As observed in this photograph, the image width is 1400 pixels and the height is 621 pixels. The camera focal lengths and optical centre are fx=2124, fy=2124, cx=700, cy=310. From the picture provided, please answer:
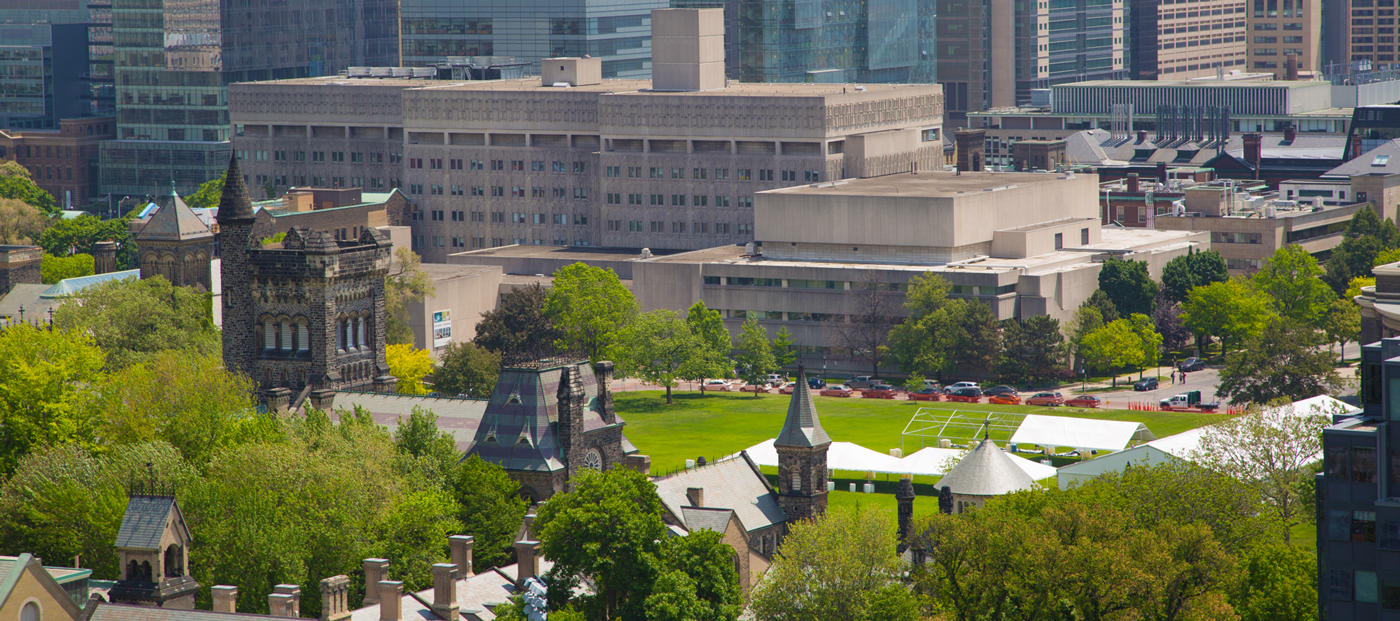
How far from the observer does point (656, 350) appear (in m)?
177

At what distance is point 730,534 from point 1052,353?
88.9m

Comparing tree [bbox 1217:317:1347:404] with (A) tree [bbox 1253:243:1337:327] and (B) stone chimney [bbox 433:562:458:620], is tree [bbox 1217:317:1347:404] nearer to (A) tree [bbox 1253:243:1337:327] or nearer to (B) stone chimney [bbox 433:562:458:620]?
(A) tree [bbox 1253:243:1337:327]

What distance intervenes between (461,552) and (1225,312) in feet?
366

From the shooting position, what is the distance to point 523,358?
359 ft

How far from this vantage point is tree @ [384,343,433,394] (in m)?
161

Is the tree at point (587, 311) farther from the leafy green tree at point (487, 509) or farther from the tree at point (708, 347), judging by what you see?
the leafy green tree at point (487, 509)

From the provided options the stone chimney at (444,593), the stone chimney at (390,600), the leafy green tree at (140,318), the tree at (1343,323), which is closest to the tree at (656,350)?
the leafy green tree at (140,318)

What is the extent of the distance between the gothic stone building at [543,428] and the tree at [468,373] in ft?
174

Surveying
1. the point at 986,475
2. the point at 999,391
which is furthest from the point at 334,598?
the point at 999,391

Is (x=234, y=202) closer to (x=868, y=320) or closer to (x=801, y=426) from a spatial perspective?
(x=801, y=426)

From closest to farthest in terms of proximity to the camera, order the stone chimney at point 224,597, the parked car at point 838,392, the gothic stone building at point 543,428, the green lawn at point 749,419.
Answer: the stone chimney at point 224,597 < the gothic stone building at point 543,428 < the green lawn at point 749,419 < the parked car at point 838,392

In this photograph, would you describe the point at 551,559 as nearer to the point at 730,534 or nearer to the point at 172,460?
the point at 730,534

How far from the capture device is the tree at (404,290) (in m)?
180

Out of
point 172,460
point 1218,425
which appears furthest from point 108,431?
point 1218,425
